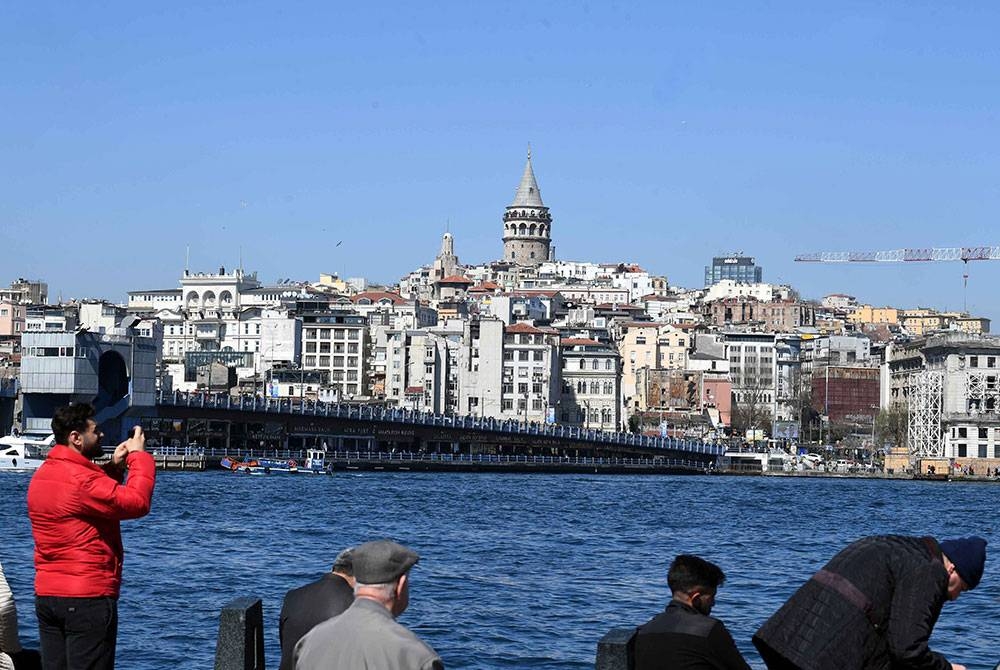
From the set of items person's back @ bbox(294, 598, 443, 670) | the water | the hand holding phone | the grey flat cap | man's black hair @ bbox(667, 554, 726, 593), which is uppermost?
the hand holding phone

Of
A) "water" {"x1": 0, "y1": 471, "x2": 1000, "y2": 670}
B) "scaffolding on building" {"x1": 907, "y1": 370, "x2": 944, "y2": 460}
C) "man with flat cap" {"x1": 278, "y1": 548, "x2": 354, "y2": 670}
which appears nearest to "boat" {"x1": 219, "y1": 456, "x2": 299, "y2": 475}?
"water" {"x1": 0, "y1": 471, "x2": 1000, "y2": 670}

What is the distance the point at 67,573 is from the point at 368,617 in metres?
2.95

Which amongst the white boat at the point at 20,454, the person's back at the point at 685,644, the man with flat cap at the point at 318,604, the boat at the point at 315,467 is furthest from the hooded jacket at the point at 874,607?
the boat at the point at 315,467

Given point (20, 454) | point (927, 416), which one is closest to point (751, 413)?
point (927, 416)

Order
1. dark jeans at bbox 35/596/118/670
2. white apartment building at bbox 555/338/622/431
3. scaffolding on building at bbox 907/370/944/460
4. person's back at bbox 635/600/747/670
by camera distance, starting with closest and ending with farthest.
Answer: person's back at bbox 635/600/747/670, dark jeans at bbox 35/596/118/670, scaffolding on building at bbox 907/370/944/460, white apartment building at bbox 555/338/622/431

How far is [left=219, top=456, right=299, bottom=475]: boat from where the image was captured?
298ft

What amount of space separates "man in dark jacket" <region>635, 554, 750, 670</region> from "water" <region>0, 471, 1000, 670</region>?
10492 millimetres

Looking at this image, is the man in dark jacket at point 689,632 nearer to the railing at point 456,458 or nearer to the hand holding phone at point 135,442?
the hand holding phone at point 135,442

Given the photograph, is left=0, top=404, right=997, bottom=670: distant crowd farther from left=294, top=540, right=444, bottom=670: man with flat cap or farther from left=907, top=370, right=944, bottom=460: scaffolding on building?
left=907, top=370, right=944, bottom=460: scaffolding on building

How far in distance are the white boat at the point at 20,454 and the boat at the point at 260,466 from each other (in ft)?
30.6

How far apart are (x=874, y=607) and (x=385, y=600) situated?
7.05 ft

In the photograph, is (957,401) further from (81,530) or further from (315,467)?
(81,530)

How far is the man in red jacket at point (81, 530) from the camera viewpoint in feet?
29.0

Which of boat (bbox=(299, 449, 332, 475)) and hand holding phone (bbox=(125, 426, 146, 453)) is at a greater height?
hand holding phone (bbox=(125, 426, 146, 453))
